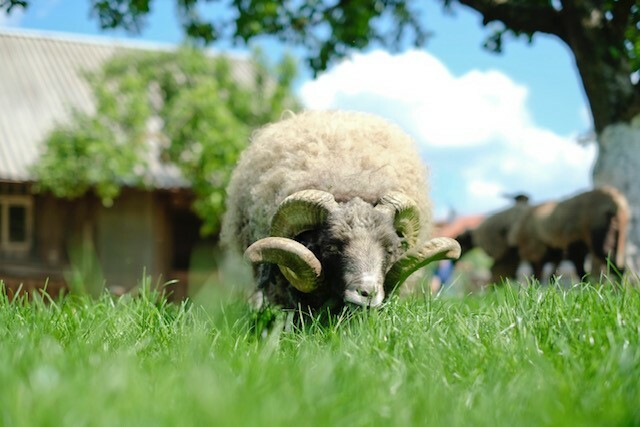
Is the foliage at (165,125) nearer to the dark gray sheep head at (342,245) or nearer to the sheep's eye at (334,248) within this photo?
the dark gray sheep head at (342,245)

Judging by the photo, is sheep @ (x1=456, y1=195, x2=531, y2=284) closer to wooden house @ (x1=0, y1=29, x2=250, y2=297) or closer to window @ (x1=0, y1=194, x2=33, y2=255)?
wooden house @ (x1=0, y1=29, x2=250, y2=297)

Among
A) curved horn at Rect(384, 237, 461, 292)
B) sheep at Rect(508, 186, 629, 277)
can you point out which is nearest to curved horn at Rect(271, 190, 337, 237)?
curved horn at Rect(384, 237, 461, 292)

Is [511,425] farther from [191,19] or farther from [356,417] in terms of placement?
[191,19]

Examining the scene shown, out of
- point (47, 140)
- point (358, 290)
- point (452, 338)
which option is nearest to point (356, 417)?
point (452, 338)

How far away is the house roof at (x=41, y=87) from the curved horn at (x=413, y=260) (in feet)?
52.7

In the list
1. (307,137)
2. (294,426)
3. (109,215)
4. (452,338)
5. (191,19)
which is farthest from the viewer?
(109,215)

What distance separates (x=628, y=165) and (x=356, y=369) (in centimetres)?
734

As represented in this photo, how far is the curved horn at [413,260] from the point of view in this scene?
15.6 ft

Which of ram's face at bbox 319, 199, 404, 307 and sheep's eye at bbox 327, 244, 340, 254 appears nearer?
ram's face at bbox 319, 199, 404, 307

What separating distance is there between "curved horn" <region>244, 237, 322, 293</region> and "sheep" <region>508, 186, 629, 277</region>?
14.4ft

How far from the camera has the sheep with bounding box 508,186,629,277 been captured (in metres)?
8.52

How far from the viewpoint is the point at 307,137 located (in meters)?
5.73

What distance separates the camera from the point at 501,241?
11555mm

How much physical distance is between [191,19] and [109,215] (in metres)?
12.0
